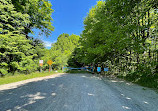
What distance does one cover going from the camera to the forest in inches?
209

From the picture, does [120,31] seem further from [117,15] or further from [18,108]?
[18,108]

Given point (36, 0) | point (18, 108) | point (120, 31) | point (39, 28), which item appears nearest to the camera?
point (18, 108)

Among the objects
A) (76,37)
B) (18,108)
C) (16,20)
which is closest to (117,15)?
(18,108)

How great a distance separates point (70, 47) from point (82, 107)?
27.4 meters

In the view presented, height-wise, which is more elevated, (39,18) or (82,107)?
(39,18)

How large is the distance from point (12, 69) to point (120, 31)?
11558 millimetres

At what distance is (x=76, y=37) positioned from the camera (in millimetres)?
32500

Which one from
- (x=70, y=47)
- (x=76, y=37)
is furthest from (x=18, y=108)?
(x=76, y=37)

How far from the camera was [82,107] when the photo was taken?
7.50 ft

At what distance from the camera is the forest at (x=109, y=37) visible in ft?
17.4

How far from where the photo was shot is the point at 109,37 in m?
6.91

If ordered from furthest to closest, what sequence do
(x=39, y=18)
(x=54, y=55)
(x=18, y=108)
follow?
(x=54, y=55) → (x=39, y=18) → (x=18, y=108)

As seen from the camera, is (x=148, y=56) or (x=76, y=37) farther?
(x=76, y=37)

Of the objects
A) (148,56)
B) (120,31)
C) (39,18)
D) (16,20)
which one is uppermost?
(39,18)
